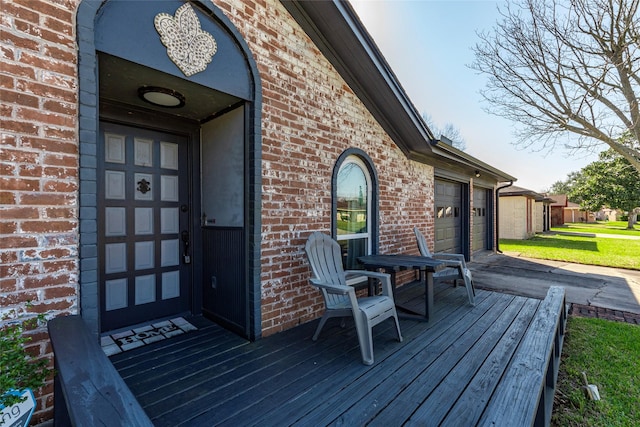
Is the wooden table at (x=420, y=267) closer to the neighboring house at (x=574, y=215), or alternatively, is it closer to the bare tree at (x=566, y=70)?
the bare tree at (x=566, y=70)

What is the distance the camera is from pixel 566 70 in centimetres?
735

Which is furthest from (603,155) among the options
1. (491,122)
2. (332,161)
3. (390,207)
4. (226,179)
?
(226,179)

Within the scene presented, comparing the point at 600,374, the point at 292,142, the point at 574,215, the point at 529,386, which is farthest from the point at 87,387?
the point at 574,215

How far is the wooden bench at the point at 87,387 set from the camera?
930 millimetres

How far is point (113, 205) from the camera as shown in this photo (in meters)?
3.00

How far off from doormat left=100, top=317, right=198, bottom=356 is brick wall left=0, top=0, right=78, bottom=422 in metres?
0.98

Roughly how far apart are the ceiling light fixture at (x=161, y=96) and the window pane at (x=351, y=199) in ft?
6.91

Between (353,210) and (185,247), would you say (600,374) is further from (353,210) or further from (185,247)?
(185,247)

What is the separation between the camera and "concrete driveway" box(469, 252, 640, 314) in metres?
4.94

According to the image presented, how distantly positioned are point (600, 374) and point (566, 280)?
4202mm

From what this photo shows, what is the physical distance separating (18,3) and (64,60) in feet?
1.06

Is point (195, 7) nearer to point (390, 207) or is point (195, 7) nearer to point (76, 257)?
point (76, 257)

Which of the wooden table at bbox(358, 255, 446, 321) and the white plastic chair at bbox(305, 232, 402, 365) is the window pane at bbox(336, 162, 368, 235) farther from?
the white plastic chair at bbox(305, 232, 402, 365)

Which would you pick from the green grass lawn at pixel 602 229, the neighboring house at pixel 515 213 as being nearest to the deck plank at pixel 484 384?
the neighboring house at pixel 515 213
